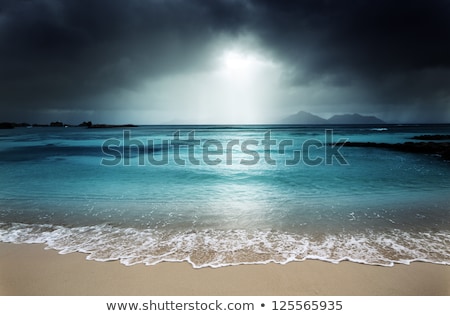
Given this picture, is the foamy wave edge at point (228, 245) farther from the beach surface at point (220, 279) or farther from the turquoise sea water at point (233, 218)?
the beach surface at point (220, 279)

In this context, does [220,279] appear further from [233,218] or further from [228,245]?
[233,218]

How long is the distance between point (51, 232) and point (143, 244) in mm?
2244

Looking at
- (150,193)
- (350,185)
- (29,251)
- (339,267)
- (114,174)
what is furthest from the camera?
(114,174)

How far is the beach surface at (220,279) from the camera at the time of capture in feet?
10.7

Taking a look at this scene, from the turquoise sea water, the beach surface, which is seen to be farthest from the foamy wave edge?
the beach surface

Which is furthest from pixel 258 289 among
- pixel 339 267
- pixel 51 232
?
pixel 51 232

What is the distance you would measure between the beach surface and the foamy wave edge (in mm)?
196

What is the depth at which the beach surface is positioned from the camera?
327cm

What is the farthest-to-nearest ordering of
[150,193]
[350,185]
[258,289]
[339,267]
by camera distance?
[350,185]
[150,193]
[339,267]
[258,289]

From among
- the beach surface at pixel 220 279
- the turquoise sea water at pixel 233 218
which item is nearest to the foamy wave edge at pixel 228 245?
the turquoise sea water at pixel 233 218

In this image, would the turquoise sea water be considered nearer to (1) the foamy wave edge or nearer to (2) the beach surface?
(1) the foamy wave edge

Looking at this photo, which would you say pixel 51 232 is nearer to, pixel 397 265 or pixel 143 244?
A: pixel 143 244

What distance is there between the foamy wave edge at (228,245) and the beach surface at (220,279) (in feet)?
0.64

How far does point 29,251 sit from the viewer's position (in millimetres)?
4379
